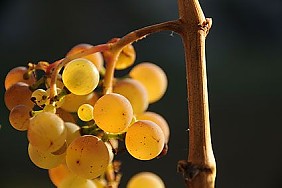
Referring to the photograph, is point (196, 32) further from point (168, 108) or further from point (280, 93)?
point (280, 93)

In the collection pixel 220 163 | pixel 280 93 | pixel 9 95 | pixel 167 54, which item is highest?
pixel 167 54

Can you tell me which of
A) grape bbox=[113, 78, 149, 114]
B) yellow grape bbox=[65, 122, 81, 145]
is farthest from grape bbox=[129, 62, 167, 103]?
yellow grape bbox=[65, 122, 81, 145]

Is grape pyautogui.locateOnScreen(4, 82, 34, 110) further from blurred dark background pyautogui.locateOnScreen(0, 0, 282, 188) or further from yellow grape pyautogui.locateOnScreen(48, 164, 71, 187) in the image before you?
blurred dark background pyautogui.locateOnScreen(0, 0, 282, 188)

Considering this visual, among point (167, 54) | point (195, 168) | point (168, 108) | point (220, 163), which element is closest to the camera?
point (195, 168)

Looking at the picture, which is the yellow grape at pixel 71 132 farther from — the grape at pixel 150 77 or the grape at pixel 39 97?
the grape at pixel 150 77

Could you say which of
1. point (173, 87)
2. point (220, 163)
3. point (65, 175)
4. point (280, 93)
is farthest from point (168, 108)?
point (65, 175)

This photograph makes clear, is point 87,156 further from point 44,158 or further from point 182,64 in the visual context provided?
point 182,64
